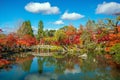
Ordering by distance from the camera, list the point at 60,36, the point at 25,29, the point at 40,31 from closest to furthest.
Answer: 1. the point at 60,36
2. the point at 25,29
3. the point at 40,31

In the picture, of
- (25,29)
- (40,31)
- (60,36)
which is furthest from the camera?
(40,31)

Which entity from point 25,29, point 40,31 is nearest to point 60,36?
point 40,31

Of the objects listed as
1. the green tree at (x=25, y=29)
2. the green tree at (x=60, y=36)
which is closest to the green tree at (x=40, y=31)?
the green tree at (x=25, y=29)

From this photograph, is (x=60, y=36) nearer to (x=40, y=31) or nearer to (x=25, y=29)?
(x=40, y=31)

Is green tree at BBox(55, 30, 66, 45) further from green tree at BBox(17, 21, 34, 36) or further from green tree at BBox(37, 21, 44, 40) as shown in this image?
green tree at BBox(17, 21, 34, 36)

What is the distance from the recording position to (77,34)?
184 feet

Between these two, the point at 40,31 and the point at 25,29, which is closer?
the point at 25,29

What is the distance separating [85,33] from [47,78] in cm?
3335

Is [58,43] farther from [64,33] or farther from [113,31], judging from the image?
[113,31]

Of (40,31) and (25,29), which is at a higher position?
(25,29)

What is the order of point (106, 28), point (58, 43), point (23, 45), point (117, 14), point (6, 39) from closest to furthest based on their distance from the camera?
point (117, 14) < point (106, 28) < point (6, 39) < point (23, 45) < point (58, 43)

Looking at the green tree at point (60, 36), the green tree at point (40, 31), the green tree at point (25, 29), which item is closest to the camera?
the green tree at point (60, 36)

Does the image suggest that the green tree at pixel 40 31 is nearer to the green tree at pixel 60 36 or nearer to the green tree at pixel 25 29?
the green tree at pixel 25 29

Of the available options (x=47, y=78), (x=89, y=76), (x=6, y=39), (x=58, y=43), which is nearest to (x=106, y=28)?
(x=89, y=76)
